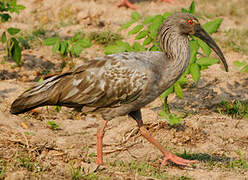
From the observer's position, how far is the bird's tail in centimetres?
460

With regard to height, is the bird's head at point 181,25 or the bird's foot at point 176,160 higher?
the bird's head at point 181,25

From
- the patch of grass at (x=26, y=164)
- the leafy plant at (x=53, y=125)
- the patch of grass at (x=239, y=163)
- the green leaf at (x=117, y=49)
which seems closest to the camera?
the patch of grass at (x=26, y=164)

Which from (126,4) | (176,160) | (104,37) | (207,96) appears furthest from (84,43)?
(126,4)

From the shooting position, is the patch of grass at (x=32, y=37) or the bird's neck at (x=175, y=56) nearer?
the bird's neck at (x=175, y=56)

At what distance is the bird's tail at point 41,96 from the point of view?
4602 millimetres

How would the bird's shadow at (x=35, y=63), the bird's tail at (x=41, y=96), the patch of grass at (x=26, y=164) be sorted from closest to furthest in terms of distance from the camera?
1. the patch of grass at (x=26, y=164)
2. the bird's tail at (x=41, y=96)
3. the bird's shadow at (x=35, y=63)

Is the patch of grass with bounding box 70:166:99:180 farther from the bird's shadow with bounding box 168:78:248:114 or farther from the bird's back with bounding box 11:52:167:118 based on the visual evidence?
the bird's shadow with bounding box 168:78:248:114

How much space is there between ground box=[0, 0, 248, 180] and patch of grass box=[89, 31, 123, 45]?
0.47ft

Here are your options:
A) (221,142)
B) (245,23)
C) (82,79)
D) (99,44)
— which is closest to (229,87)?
(221,142)

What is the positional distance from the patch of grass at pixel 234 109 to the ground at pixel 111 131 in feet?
0.41

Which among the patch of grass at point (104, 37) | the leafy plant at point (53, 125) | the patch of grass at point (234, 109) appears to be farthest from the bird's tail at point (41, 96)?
the patch of grass at point (104, 37)

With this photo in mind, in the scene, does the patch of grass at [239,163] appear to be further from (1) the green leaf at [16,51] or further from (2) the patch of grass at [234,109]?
(1) the green leaf at [16,51]

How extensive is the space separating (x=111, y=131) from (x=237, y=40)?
4.29 meters

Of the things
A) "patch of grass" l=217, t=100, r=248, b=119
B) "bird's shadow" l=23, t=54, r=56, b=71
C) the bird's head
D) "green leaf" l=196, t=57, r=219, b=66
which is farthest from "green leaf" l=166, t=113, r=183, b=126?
"bird's shadow" l=23, t=54, r=56, b=71
